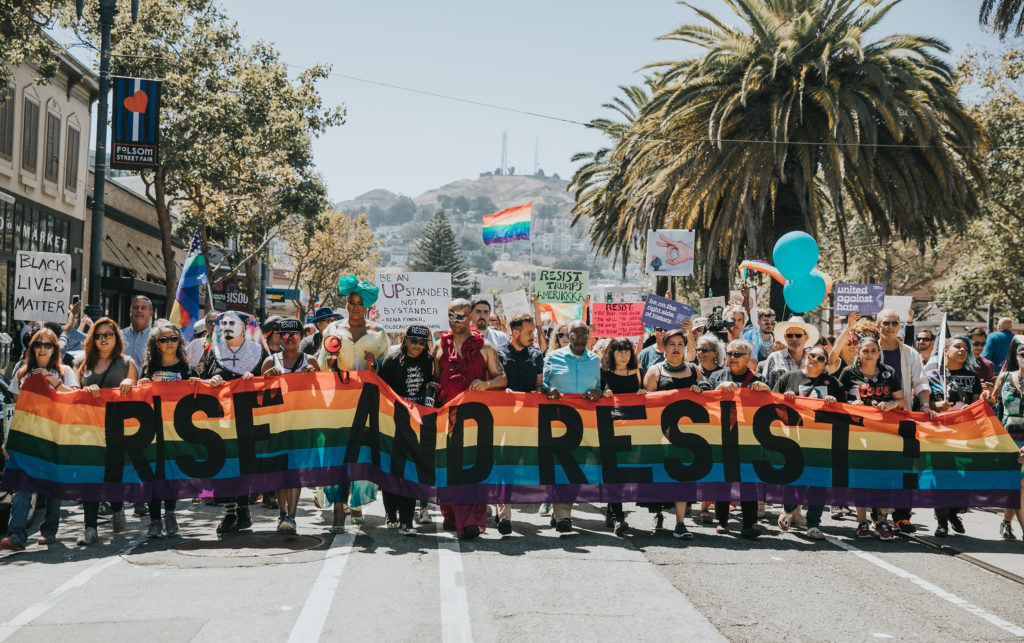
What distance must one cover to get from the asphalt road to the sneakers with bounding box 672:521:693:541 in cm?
16

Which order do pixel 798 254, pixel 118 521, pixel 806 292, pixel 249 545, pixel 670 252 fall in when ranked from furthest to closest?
pixel 670 252 → pixel 806 292 → pixel 798 254 → pixel 118 521 → pixel 249 545

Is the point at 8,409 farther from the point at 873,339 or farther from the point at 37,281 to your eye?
the point at 873,339

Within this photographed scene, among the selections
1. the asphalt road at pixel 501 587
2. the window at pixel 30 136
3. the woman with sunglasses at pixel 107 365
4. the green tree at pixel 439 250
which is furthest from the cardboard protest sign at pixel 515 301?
the green tree at pixel 439 250

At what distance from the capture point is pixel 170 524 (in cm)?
825

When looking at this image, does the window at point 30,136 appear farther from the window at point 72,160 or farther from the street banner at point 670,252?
the street banner at point 670,252

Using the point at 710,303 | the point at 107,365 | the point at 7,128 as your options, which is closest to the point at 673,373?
the point at 107,365

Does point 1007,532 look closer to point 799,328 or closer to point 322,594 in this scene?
point 799,328

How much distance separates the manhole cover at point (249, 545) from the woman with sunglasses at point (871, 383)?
4916 millimetres

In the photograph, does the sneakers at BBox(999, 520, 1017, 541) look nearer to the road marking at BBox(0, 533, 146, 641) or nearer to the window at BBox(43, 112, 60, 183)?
the road marking at BBox(0, 533, 146, 641)

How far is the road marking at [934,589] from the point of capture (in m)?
5.87

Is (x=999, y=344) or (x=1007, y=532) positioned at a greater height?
(x=999, y=344)

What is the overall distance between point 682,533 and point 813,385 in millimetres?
1914

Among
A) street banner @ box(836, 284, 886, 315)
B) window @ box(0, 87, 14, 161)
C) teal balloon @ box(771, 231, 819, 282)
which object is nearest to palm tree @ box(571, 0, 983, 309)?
street banner @ box(836, 284, 886, 315)

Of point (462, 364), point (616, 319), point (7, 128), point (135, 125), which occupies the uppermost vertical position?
point (7, 128)
